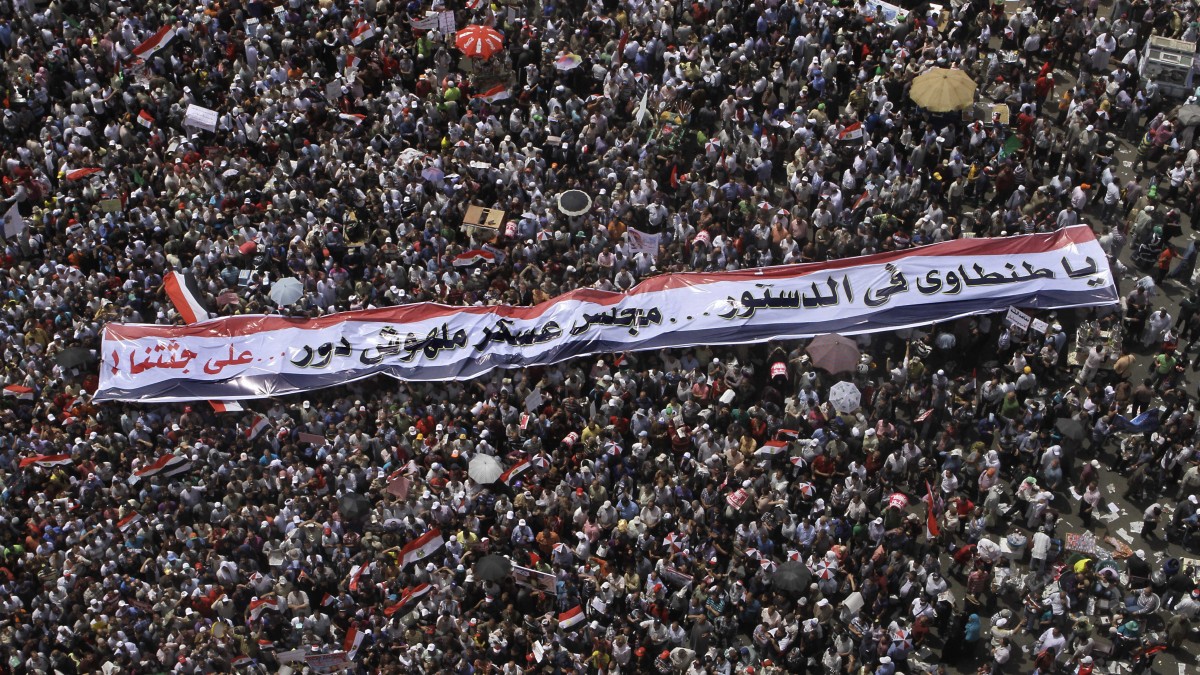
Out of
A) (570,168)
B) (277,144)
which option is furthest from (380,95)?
(570,168)

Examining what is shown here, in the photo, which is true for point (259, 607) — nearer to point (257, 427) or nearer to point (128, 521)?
point (128, 521)

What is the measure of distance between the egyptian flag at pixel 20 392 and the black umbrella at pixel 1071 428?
2431 centimetres

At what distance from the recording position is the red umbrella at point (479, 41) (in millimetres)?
41844

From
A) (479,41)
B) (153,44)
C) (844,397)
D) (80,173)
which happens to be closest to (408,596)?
(844,397)

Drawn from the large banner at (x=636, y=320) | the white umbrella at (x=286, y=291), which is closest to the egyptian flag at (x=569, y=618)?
the large banner at (x=636, y=320)

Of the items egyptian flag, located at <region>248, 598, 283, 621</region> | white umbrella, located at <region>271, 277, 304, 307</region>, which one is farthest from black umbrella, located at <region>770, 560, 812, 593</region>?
white umbrella, located at <region>271, 277, 304, 307</region>

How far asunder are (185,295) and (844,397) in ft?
55.3

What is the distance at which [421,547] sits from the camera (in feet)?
106

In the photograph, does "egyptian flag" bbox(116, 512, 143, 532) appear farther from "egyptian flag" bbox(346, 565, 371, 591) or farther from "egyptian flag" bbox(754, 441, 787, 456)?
"egyptian flag" bbox(754, 441, 787, 456)

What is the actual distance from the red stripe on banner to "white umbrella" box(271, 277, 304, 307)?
498 mm

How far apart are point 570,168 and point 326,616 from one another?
14.1 metres

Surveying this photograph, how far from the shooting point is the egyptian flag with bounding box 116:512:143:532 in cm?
3372

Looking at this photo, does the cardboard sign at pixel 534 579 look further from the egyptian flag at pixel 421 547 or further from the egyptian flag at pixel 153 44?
the egyptian flag at pixel 153 44

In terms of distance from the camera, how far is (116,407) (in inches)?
1449
